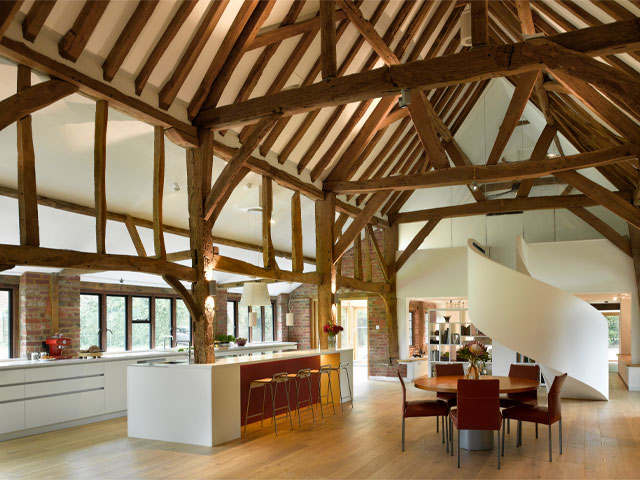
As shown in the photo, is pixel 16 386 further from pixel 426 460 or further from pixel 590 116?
pixel 590 116

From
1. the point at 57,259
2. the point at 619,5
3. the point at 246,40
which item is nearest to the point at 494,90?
the point at 619,5

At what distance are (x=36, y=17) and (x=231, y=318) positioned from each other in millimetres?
11217

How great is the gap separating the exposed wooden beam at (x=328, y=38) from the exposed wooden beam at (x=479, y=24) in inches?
64.0

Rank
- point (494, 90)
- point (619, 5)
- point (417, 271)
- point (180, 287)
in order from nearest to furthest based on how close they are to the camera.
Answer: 1. point (619, 5)
2. point (180, 287)
3. point (494, 90)
4. point (417, 271)

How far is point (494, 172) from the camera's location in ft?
30.7

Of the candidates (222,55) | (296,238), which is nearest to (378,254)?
(296,238)

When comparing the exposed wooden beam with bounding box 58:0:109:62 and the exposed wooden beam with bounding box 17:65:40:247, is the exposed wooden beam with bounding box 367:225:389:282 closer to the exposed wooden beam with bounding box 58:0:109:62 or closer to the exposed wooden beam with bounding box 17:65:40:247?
the exposed wooden beam with bounding box 58:0:109:62

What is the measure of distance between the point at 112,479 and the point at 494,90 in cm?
1053

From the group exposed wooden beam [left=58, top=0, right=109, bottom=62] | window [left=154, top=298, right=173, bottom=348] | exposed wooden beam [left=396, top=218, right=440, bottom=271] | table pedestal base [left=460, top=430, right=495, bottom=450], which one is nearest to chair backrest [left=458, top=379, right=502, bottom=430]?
table pedestal base [left=460, top=430, right=495, bottom=450]

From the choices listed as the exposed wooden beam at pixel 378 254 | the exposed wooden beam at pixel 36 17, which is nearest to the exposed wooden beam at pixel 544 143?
the exposed wooden beam at pixel 378 254

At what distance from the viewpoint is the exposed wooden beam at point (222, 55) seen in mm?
6633

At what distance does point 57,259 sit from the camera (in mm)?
5316

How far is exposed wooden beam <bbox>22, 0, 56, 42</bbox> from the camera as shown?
5035 mm

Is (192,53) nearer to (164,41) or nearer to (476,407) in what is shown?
(164,41)
